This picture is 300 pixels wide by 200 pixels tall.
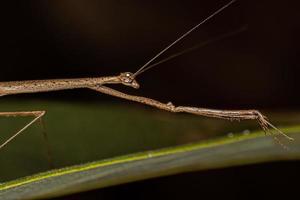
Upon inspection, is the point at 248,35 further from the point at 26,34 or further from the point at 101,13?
the point at 26,34

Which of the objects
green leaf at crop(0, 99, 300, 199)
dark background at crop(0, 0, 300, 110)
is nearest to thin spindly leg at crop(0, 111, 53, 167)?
green leaf at crop(0, 99, 300, 199)

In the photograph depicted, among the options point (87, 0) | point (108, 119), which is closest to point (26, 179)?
point (108, 119)

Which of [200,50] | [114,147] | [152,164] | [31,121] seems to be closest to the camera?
[152,164]

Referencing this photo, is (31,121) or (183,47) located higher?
(183,47)

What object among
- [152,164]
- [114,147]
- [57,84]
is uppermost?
[57,84]

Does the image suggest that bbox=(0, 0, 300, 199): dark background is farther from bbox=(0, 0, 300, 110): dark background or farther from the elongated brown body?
the elongated brown body

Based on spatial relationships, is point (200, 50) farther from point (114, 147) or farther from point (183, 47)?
point (114, 147)

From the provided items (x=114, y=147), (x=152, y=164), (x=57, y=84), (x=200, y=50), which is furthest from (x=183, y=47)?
(x=152, y=164)
